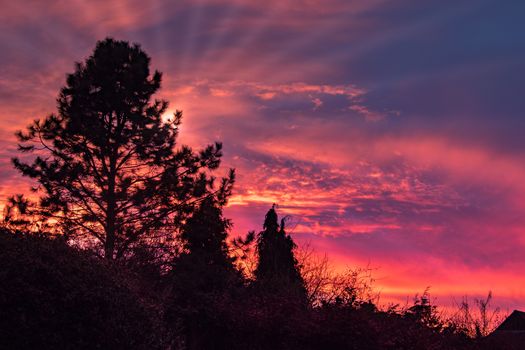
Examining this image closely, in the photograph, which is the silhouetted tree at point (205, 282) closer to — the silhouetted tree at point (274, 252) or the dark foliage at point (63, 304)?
the silhouetted tree at point (274, 252)

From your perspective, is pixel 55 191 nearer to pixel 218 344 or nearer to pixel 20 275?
pixel 218 344

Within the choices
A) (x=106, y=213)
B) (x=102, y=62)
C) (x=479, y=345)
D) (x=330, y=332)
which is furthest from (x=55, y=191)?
(x=479, y=345)

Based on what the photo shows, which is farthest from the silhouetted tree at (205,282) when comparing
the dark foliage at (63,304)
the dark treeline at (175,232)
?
the dark foliage at (63,304)

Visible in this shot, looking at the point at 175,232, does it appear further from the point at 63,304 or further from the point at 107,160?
the point at 63,304

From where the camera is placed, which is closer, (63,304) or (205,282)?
(63,304)

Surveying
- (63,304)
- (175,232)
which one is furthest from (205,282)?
(63,304)

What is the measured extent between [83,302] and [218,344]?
12.8 m

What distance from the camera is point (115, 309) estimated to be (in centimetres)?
905

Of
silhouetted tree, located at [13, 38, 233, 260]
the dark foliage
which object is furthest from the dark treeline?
the dark foliage

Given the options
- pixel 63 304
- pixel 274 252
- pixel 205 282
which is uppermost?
Answer: pixel 274 252

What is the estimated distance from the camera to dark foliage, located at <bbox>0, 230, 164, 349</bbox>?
8.42 m

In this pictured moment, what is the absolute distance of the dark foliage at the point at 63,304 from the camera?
332 inches

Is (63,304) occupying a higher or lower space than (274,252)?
lower

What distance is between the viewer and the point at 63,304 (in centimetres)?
879
